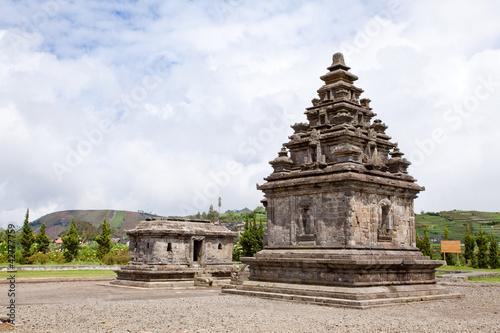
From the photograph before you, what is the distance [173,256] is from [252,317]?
54.5ft

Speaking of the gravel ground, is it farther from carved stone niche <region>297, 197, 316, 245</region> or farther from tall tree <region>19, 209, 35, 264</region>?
tall tree <region>19, 209, 35, 264</region>

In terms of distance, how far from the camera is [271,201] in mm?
19547

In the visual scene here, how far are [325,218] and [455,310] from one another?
209 inches

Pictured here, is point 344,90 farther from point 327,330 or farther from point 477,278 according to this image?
point 477,278

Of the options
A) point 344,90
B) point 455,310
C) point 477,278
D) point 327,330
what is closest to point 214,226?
point 344,90

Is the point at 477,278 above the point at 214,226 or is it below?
below

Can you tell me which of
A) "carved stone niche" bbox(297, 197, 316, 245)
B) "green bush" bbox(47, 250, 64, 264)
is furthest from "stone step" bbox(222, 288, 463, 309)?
"green bush" bbox(47, 250, 64, 264)

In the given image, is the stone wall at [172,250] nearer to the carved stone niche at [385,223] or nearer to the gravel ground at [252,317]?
the gravel ground at [252,317]

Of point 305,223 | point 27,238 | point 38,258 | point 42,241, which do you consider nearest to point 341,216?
point 305,223

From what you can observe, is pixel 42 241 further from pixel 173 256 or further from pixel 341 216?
pixel 341 216

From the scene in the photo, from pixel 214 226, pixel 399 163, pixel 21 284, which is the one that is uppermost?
pixel 399 163

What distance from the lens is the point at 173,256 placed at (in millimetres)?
28266

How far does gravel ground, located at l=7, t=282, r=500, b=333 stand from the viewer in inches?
429

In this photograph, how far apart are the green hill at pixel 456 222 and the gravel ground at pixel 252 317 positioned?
7928cm
